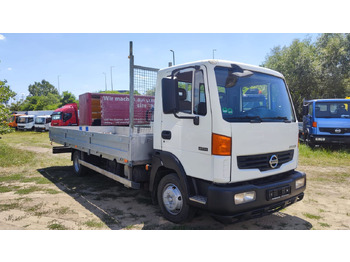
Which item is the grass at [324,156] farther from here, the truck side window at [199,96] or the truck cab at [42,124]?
the truck cab at [42,124]

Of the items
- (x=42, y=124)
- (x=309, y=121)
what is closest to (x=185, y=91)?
(x=309, y=121)

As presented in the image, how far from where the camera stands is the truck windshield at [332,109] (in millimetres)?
9711

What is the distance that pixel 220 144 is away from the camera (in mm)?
3078

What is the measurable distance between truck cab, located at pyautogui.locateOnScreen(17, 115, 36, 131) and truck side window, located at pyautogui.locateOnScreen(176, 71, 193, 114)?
28.4 meters

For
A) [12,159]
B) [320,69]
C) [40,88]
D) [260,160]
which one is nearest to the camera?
[260,160]

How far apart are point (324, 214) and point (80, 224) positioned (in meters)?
4.03

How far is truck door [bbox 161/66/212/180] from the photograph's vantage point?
3.22 metres

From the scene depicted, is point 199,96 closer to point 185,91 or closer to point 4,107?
point 185,91

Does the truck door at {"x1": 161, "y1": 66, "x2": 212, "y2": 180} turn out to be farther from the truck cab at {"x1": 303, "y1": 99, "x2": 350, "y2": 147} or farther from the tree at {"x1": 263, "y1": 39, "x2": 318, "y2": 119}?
the tree at {"x1": 263, "y1": 39, "x2": 318, "y2": 119}

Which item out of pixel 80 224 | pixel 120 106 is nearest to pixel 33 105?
pixel 120 106

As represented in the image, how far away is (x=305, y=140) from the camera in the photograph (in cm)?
1132

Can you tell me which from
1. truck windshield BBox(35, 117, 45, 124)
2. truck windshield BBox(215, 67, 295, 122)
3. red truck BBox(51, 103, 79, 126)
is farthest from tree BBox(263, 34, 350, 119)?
truck windshield BBox(35, 117, 45, 124)

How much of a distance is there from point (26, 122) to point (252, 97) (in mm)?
29181

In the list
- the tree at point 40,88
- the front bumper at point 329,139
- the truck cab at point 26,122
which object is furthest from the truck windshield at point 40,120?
the tree at point 40,88
